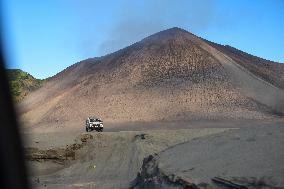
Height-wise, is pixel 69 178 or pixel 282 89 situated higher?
pixel 282 89

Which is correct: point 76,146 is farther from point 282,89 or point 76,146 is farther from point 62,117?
point 282,89

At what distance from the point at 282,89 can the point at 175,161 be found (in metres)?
88.8

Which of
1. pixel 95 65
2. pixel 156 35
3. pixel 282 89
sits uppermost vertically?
pixel 156 35

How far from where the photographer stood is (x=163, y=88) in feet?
302

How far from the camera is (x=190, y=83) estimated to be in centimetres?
9262

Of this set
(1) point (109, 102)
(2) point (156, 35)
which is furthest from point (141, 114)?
(2) point (156, 35)

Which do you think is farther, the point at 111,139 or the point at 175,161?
the point at 111,139

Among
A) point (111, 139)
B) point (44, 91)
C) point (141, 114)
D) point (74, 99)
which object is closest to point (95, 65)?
point (44, 91)

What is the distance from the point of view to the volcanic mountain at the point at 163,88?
8188 centimetres

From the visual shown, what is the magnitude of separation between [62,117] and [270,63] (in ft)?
201

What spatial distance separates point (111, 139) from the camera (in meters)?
34.8

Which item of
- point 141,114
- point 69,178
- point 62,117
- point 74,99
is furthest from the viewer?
point 74,99

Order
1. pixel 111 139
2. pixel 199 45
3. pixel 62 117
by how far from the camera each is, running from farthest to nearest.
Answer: pixel 199 45
pixel 62 117
pixel 111 139

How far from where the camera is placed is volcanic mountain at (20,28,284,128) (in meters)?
81.9
